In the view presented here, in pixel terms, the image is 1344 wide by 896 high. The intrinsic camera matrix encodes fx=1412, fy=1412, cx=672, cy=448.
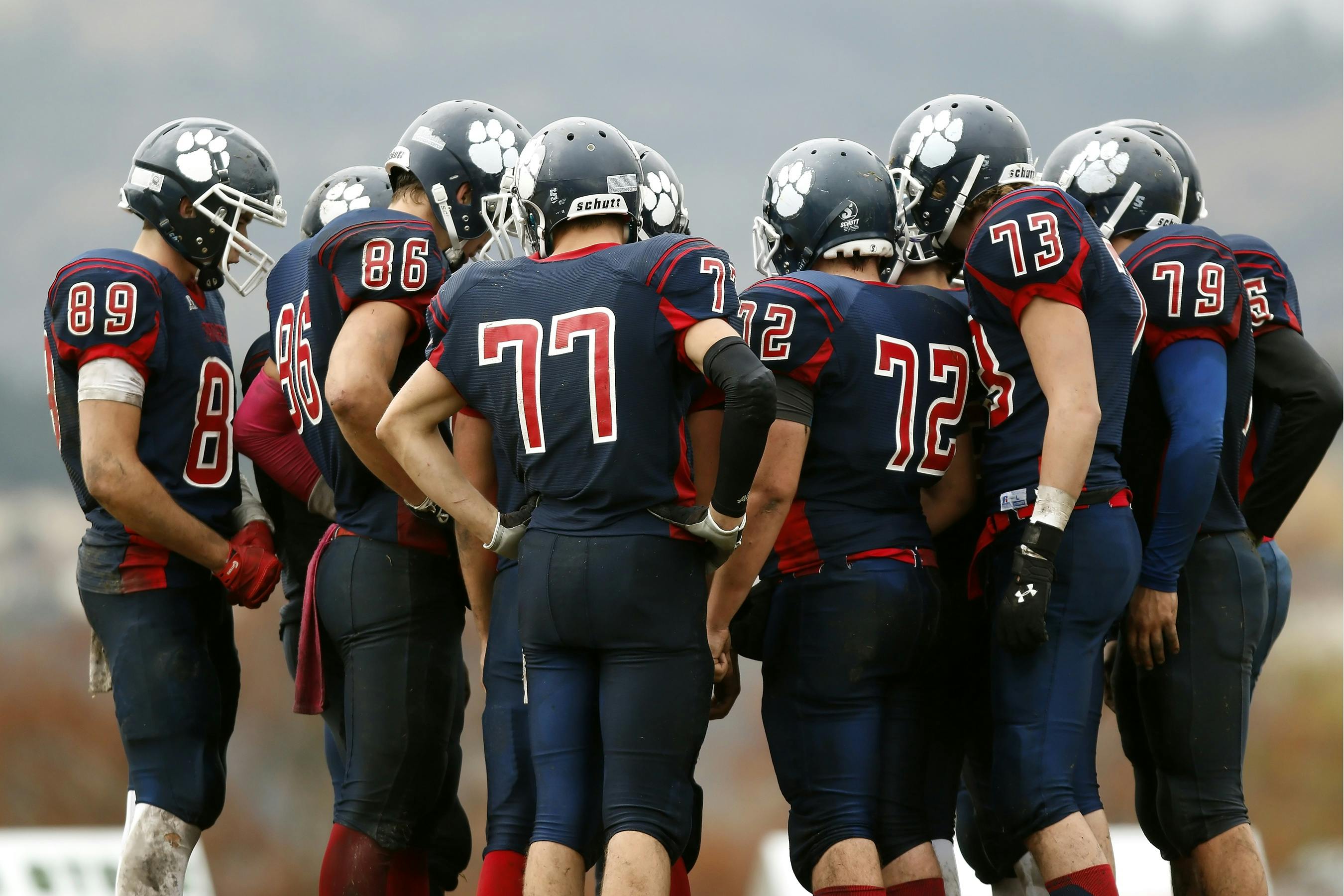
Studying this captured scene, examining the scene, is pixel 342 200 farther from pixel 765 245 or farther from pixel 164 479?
pixel 765 245

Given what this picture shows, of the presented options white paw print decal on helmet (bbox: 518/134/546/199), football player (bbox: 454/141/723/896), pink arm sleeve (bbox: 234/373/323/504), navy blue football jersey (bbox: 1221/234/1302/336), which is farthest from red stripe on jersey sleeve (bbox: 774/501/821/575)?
navy blue football jersey (bbox: 1221/234/1302/336)

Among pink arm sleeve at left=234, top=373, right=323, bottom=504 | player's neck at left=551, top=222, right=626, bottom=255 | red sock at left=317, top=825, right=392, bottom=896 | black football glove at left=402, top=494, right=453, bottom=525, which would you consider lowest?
red sock at left=317, top=825, right=392, bottom=896

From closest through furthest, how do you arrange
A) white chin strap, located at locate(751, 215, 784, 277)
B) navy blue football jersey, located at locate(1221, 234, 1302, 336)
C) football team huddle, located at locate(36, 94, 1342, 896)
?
football team huddle, located at locate(36, 94, 1342, 896) < white chin strap, located at locate(751, 215, 784, 277) < navy blue football jersey, located at locate(1221, 234, 1302, 336)

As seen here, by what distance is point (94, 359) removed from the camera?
4.00 metres

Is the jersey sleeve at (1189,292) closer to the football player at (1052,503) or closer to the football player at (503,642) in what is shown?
the football player at (1052,503)

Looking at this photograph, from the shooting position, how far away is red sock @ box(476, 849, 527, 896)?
3461mm

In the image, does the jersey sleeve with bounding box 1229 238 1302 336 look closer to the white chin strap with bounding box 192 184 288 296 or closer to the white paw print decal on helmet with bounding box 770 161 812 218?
the white paw print decal on helmet with bounding box 770 161 812 218

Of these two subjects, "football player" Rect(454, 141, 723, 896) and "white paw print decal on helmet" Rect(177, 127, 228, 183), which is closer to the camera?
"football player" Rect(454, 141, 723, 896)

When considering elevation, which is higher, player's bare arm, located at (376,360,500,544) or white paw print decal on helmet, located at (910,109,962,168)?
white paw print decal on helmet, located at (910,109,962,168)

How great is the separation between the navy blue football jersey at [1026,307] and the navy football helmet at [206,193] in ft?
7.40

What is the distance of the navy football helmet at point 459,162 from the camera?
4215 mm

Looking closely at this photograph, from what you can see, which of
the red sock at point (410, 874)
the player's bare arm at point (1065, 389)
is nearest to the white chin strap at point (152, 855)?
the red sock at point (410, 874)

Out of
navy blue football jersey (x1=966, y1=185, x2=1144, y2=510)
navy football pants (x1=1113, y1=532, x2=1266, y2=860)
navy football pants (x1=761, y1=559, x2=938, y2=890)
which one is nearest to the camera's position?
navy blue football jersey (x1=966, y1=185, x2=1144, y2=510)

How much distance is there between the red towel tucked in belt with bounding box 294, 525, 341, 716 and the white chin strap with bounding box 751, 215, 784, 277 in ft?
4.95
